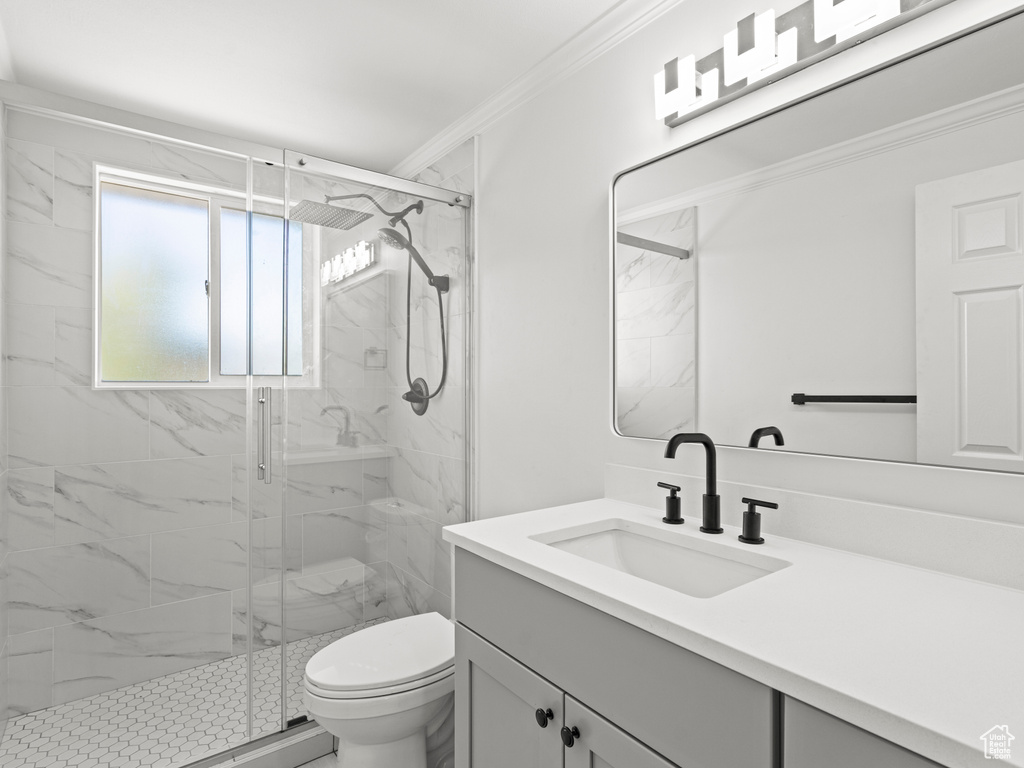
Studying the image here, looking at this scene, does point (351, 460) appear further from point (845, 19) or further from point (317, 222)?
point (845, 19)

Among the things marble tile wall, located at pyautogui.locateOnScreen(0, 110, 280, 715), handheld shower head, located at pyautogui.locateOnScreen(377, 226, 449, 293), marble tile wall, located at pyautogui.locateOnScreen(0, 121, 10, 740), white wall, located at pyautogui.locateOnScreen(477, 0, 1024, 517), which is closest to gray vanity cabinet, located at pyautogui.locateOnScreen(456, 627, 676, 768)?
white wall, located at pyautogui.locateOnScreen(477, 0, 1024, 517)

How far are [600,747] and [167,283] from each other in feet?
8.41

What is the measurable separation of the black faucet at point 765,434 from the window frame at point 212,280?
1.37 metres

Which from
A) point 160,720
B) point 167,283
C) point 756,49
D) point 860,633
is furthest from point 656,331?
point 160,720

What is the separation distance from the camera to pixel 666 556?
132 cm

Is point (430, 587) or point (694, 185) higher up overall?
point (694, 185)

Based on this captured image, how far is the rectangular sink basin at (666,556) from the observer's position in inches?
46.1

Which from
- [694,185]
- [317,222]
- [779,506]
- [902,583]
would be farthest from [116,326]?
[902,583]

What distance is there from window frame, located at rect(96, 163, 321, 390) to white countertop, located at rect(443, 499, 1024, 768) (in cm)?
106

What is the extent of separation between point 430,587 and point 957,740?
181 cm

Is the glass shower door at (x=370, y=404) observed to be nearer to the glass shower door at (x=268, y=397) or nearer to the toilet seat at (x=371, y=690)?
the glass shower door at (x=268, y=397)

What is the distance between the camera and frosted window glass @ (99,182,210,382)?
7.82ft

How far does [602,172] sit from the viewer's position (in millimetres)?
1729

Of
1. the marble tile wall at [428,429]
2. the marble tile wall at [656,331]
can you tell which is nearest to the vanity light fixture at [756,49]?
the marble tile wall at [656,331]
